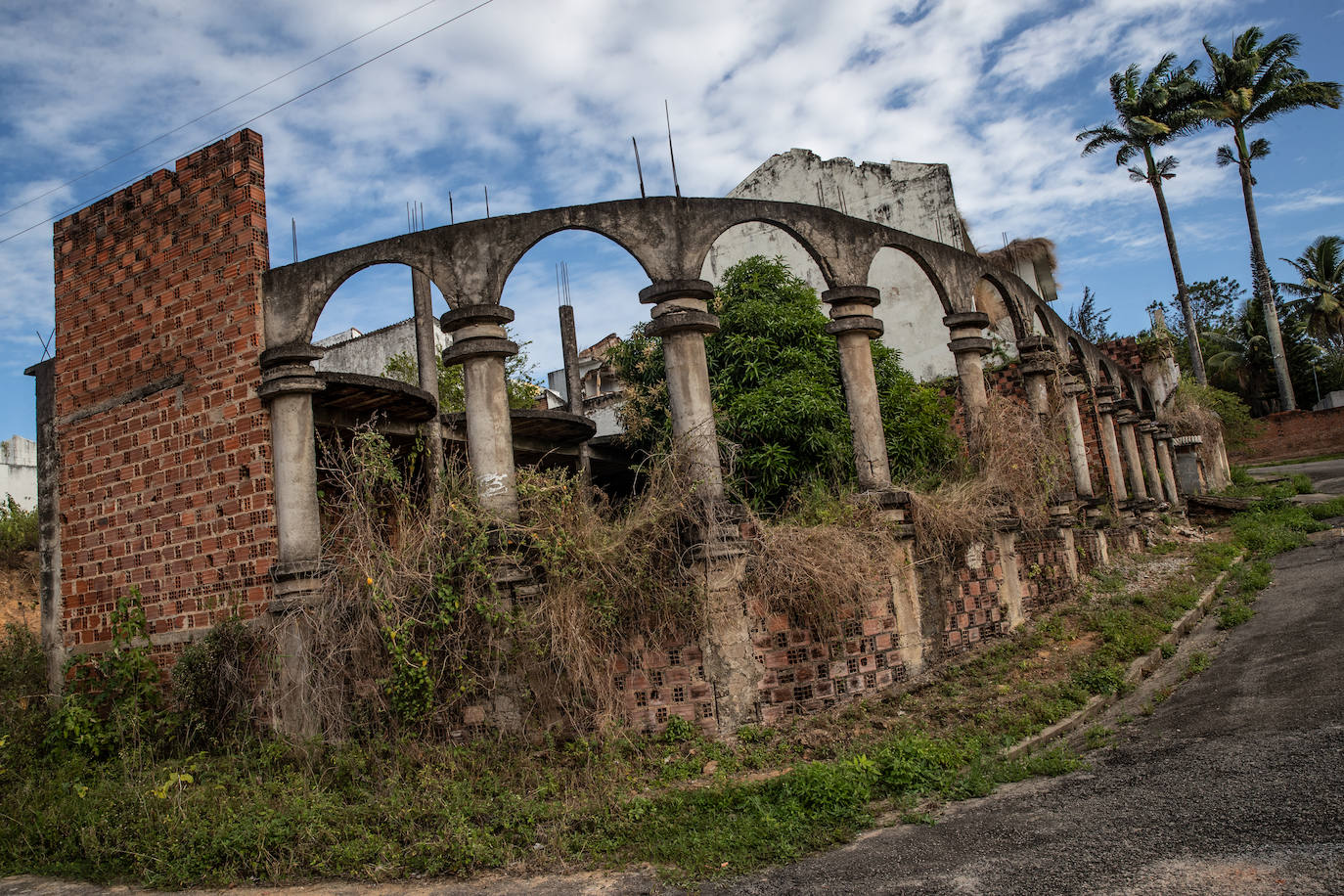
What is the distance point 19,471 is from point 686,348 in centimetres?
2010

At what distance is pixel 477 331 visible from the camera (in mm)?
7008

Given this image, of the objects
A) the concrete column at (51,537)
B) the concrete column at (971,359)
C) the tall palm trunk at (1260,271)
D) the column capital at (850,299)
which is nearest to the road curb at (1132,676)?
the concrete column at (971,359)

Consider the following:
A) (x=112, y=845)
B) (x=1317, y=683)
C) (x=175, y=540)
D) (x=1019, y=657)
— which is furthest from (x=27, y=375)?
(x=1317, y=683)

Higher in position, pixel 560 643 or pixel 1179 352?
pixel 1179 352

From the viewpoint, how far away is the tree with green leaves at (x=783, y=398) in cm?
1096

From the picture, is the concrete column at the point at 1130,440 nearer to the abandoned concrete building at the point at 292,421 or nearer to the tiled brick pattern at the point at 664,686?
the abandoned concrete building at the point at 292,421

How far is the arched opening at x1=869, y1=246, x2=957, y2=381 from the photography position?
18984 mm

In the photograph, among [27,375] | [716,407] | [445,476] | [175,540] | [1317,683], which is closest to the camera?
[1317,683]

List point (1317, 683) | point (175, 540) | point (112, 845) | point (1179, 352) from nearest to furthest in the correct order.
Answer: point (112, 845) < point (1317, 683) < point (175, 540) < point (1179, 352)

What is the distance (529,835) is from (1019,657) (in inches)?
183

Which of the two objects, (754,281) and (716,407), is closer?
(716,407)

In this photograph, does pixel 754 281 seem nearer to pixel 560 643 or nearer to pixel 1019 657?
pixel 1019 657

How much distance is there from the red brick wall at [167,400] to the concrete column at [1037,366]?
820cm

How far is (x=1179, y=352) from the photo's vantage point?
37.9 metres
